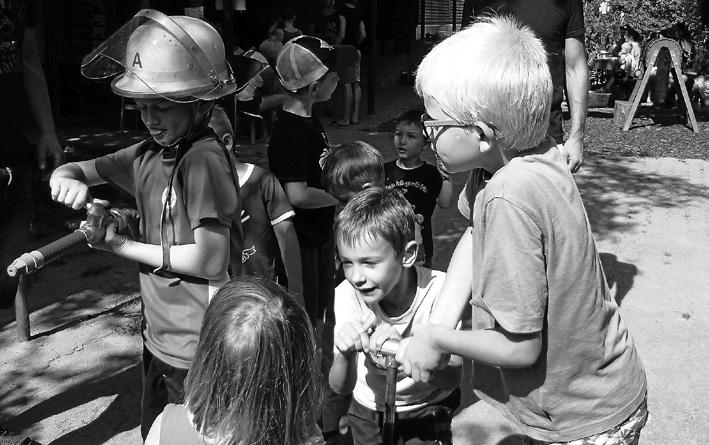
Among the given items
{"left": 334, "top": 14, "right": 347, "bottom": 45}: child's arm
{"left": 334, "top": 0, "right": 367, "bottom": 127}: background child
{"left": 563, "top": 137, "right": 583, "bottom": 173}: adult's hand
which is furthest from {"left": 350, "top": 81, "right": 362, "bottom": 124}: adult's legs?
{"left": 563, "top": 137, "right": 583, "bottom": 173}: adult's hand

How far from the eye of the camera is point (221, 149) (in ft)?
8.12

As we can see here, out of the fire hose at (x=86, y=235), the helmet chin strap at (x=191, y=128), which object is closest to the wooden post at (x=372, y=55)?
the helmet chin strap at (x=191, y=128)

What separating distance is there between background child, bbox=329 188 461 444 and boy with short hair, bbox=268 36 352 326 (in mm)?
935

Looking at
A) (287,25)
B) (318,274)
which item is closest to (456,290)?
(318,274)

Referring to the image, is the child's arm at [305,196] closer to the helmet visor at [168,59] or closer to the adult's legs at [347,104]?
the helmet visor at [168,59]

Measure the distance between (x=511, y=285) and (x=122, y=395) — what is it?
2.75 meters

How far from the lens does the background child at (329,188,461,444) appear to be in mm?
2451

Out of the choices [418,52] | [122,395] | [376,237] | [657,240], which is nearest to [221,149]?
[376,237]

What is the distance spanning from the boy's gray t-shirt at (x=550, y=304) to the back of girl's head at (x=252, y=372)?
49cm

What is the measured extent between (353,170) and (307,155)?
29cm

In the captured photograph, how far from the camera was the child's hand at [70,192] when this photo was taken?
2422 millimetres

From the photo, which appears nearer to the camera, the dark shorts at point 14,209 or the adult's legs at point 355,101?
the dark shorts at point 14,209

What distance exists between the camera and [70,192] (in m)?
2.43

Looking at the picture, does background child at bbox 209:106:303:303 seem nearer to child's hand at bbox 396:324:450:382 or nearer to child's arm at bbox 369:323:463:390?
child's arm at bbox 369:323:463:390
